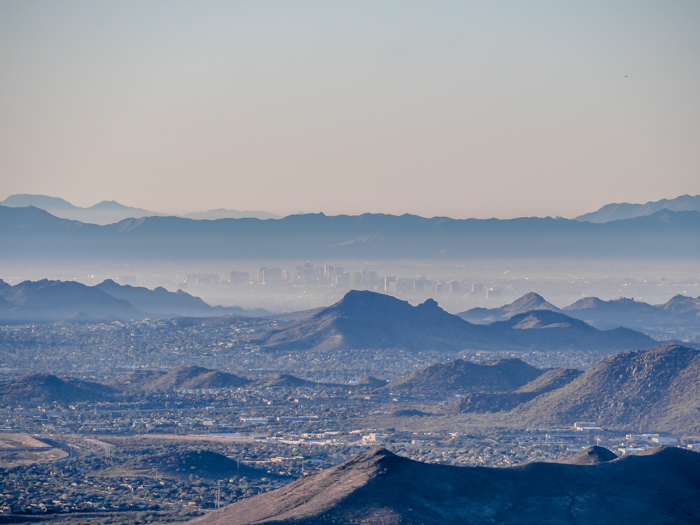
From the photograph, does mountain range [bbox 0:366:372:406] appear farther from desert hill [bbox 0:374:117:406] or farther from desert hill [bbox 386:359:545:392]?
desert hill [bbox 386:359:545:392]

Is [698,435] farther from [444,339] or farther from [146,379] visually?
[444,339]

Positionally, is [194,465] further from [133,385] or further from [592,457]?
[133,385]

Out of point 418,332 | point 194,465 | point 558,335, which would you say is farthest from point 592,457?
point 558,335

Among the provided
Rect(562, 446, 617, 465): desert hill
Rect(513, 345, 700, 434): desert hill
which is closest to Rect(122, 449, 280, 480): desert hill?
Rect(562, 446, 617, 465): desert hill

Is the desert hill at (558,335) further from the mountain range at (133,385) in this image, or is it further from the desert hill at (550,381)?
the desert hill at (550,381)

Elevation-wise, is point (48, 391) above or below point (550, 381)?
below

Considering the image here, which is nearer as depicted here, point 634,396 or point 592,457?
point 592,457

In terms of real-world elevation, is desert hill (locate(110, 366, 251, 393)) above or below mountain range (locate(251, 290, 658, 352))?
below

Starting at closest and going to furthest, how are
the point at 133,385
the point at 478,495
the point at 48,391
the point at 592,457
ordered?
the point at 478,495 → the point at 592,457 → the point at 48,391 → the point at 133,385
